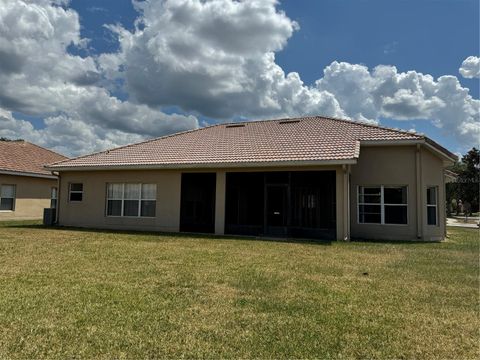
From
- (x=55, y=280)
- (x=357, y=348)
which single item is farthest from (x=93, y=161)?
(x=357, y=348)

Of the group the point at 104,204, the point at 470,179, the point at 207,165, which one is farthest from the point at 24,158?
the point at 470,179

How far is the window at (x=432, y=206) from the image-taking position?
16.9 meters

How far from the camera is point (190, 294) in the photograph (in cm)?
646

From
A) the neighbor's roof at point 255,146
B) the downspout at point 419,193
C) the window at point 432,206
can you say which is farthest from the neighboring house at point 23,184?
the window at point 432,206

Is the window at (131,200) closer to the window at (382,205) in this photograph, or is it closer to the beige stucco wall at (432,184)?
the window at (382,205)

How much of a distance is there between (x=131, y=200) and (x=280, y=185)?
7430mm

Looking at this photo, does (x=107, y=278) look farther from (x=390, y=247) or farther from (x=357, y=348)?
(x=390, y=247)

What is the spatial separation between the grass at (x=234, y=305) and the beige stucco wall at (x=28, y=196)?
50.7 feet

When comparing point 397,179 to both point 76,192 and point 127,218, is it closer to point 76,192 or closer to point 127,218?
point 127,218

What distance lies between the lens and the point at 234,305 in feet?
19.4

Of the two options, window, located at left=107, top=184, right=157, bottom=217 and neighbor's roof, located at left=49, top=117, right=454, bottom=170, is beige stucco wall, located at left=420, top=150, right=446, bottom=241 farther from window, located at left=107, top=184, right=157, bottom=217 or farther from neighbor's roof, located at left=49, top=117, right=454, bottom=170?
window, located at left=107, top=184, right=157, bottom=217

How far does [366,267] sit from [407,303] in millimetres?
3128

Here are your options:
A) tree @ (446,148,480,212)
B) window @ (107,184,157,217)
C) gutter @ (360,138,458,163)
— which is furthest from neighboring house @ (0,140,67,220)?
tree @ (446,148,480,212)

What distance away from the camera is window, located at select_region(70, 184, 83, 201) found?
20.3 metres
